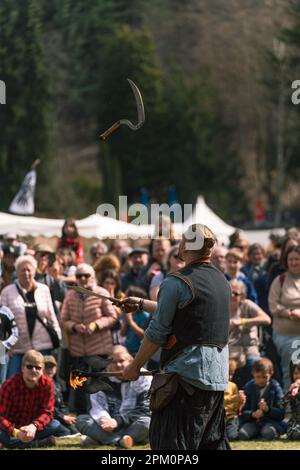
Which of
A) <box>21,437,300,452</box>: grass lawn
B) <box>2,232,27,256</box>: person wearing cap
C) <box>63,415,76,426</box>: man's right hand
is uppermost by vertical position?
<box>2,232,27,256</box>: person wearing cap

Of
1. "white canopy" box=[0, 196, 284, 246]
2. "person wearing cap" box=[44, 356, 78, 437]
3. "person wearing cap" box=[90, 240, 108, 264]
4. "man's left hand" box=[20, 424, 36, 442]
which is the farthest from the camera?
"white canopy" box=[0, 196, 284, 246]

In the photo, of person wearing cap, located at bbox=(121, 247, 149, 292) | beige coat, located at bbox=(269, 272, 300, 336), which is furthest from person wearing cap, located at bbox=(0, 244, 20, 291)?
beige coat, located at bbox=(269, 272, 300, 336)

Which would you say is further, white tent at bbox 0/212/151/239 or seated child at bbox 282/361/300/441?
white tent at bbox 0/212/151/239

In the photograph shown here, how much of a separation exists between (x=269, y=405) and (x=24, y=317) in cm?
222

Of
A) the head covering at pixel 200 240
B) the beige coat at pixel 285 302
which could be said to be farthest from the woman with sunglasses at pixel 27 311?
the head covering at pixel 200 240

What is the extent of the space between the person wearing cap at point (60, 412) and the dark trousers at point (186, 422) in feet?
11.2

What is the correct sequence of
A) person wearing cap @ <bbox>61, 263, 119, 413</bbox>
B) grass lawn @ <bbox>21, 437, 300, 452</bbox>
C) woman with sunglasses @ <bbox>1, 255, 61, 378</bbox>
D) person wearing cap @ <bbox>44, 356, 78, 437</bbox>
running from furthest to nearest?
person wearing cap @ <bbox>61, 263, 119, 413</bbox>, woman with sunglasses @ <bbox>1, 255, 61, 378</bbox>, person wearing cap @ <bbox>44, 356, 78, 437</bbox>, grass lawn @ <bbox>21, 437, 300, 452</bbox>

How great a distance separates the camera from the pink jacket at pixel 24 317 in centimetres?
1070

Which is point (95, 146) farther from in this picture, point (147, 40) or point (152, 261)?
point (152, 261)

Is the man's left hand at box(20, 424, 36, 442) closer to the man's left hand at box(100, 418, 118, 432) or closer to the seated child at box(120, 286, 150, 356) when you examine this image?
the man's left hand at box(100, 418, 118, 432)

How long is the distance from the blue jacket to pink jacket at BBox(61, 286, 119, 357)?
1393 millimetres

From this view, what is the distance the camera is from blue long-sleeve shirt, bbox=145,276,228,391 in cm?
659

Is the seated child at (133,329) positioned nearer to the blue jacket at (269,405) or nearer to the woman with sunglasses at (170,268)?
the woman with sunglasses at (170,268)

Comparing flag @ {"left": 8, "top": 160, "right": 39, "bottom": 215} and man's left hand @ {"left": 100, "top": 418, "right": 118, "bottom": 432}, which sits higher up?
flag @ {"left": 8, "top": 160, "right": 39, "bottom": 215}
